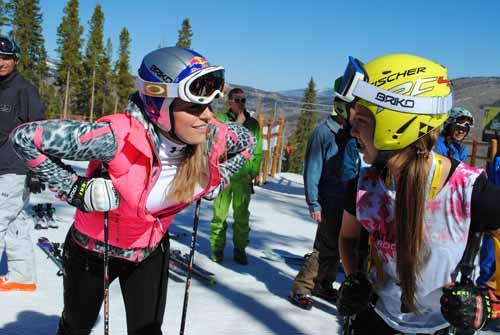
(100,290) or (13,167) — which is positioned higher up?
(13,167)

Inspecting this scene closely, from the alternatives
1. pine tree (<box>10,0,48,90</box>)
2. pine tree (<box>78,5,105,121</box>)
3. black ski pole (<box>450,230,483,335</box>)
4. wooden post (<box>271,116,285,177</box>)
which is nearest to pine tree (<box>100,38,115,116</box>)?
pine tree (<box>78,5,105,121</box>)

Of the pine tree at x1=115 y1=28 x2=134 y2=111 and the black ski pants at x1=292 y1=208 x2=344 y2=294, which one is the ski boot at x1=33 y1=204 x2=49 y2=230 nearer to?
→ the black ski pants at x1=292 y1=208 x2=344 y2=294

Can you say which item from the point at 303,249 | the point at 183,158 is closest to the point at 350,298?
the point at 183,158

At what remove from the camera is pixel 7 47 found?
4129 mm

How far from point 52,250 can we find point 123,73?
2534 inches

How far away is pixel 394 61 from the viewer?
198 centimetres

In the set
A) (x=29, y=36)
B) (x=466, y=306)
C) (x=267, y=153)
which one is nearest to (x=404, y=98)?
(x=466, y=306)

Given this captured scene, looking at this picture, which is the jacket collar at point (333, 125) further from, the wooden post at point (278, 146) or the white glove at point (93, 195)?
the wooden post at point (278, 146)

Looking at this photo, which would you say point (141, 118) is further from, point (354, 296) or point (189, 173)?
point (354, 296)

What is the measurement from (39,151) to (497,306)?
6.84ft

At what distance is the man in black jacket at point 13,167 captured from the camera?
13.6ft

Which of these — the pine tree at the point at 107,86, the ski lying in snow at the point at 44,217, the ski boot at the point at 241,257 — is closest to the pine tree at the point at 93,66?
the pine tree at the point at 107,86

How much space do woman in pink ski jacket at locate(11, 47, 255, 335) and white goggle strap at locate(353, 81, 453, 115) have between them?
0.84m

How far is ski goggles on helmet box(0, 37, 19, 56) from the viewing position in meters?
4.09
